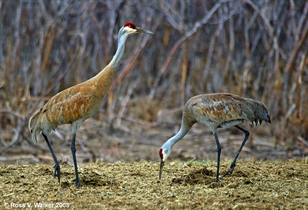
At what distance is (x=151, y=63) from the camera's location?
1496 centimetres

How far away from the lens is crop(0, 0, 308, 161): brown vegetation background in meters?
9.66

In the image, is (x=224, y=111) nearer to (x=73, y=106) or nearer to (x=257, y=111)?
(x=257, y=111)

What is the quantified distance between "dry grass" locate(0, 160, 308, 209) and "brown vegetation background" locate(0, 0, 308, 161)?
2976 millimetres

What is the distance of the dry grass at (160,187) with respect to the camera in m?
4.79

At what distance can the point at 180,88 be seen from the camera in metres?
12.4

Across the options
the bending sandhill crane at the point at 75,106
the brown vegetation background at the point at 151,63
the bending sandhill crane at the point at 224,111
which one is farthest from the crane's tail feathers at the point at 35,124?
the brown vegetation background at the point at 151,63

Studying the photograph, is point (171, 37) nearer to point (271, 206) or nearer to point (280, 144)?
point (280, 144)

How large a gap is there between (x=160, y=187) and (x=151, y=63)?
9.79 m

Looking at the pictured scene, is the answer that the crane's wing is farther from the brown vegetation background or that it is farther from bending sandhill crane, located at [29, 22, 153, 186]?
the brown vegetation background

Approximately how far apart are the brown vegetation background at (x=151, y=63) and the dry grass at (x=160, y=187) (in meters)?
2.98

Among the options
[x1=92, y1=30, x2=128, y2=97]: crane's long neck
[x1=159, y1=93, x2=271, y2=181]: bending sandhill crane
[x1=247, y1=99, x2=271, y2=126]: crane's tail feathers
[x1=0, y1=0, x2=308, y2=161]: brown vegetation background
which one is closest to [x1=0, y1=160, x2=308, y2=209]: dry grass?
[x1=159, y1=93, x2=271, y2=181]: bending sandhill crane

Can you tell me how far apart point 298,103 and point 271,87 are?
1.31 m

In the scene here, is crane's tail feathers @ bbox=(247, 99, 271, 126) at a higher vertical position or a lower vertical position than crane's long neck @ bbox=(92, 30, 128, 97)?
lower

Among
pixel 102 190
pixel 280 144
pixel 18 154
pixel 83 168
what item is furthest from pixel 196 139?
pixel 102 190
